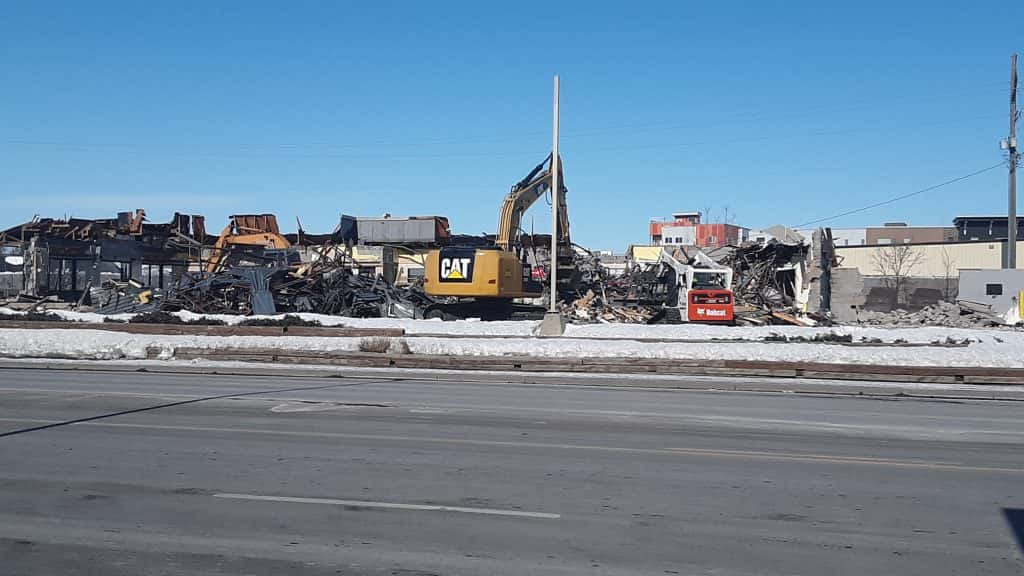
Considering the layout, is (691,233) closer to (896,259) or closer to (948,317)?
(896,259)

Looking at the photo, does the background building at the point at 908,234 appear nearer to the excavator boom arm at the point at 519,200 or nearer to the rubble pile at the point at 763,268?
the rubble pile at the point at 763,268

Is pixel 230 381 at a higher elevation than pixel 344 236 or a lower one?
lower

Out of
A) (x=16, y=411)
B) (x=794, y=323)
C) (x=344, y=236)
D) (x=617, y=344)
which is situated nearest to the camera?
(x=16, y=411)

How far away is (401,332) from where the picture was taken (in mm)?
29781

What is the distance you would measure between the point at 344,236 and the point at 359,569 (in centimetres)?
6339

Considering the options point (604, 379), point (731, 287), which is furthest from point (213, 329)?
point (731, 287)

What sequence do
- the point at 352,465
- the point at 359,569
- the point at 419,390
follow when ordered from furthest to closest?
the point at 419,390 → the point at 352,465 → the point at 359,569

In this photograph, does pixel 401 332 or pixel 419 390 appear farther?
pixel 401 332

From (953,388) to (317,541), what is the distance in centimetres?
1629

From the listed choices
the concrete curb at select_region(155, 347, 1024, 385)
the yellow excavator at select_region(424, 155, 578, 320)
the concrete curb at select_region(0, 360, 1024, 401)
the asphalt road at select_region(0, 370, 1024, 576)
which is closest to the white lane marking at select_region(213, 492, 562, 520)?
the asphalt road at select_region(0, 370, 1024, 576)

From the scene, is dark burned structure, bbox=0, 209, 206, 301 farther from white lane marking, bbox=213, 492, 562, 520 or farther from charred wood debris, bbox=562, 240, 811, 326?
white lane marking, bbox=213, 492, 562, 520

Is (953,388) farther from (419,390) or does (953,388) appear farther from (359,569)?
(359,569)

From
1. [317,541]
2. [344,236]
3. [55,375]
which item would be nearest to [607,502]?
[317,541]

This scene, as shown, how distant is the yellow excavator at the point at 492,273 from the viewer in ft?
116
